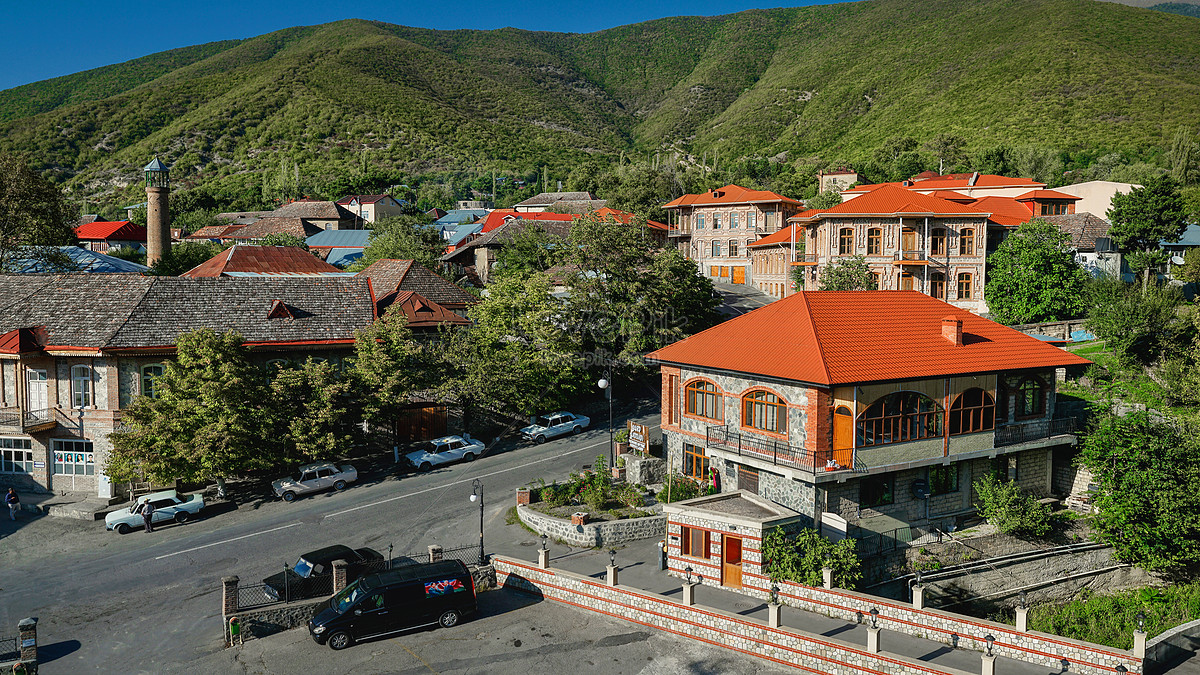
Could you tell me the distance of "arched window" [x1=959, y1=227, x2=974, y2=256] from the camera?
50.8 meters

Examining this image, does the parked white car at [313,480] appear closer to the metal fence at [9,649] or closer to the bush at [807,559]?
the metal fence at [9,649]

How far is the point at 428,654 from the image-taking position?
19781mm

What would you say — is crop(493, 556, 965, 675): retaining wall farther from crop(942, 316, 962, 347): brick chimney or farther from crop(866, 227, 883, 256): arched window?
crop(866, 227, 883, 256): arched window

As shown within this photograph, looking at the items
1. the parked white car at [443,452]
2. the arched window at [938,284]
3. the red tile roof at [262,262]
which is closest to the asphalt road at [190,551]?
the parked white car at [443,452]

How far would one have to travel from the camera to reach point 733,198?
236 feet

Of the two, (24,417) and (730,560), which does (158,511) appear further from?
(730,560)

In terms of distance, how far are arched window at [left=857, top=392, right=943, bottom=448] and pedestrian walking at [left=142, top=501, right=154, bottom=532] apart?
25939mm

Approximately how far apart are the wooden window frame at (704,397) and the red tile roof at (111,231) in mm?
80244

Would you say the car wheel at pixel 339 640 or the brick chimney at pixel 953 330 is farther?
the brick chimney at pixel 953 330

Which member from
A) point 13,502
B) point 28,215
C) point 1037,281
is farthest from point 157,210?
point 1037,281

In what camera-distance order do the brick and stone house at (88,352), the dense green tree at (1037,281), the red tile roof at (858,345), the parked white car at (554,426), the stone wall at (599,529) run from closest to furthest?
the red tile roof at (858,345) → the stone wall at (599,529) → the brick and stone house at (88,352) → the parked white car at (554,426) → the dense green tree at (1037,281)

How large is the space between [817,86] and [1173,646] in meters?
147

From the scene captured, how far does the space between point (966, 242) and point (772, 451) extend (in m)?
33.5

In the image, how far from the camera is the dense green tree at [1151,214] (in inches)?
1951
